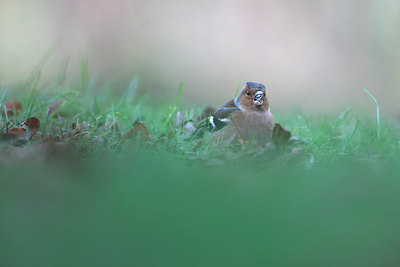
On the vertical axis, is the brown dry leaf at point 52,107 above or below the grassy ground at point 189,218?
below

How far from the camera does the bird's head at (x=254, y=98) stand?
2.81 meters

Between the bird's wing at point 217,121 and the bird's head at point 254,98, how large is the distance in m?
0.07

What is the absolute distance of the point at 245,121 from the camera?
274 centimetres

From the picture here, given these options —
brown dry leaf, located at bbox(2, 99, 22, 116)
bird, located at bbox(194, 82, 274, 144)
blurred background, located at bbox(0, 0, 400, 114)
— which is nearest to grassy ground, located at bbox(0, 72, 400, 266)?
bird, located at bbox(194, 82, 274, 144)

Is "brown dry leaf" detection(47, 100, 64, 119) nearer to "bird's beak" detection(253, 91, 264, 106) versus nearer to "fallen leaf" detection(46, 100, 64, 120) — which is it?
"fallen leaf" detection(46, 100, 64, 120)

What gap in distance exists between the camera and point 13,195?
3.87 feet

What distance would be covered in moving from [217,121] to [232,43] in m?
7.34

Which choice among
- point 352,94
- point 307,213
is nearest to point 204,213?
point 307,213

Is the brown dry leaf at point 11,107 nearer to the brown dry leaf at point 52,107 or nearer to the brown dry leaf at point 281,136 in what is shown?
the brown dry leaf at point 52,107

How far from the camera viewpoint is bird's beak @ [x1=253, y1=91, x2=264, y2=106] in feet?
9.16

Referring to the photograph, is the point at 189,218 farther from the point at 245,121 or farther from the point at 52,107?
the point at 52,107

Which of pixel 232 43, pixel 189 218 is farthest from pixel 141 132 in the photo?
pixel 232 43

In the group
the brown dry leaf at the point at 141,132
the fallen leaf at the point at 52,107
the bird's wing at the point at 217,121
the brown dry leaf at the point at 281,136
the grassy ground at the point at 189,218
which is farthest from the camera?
the fallen leaf at the point at 52,107

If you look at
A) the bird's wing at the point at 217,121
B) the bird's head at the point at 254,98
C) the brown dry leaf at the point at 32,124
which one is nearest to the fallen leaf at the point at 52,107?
the brown dry leaf at the point at 32,124
